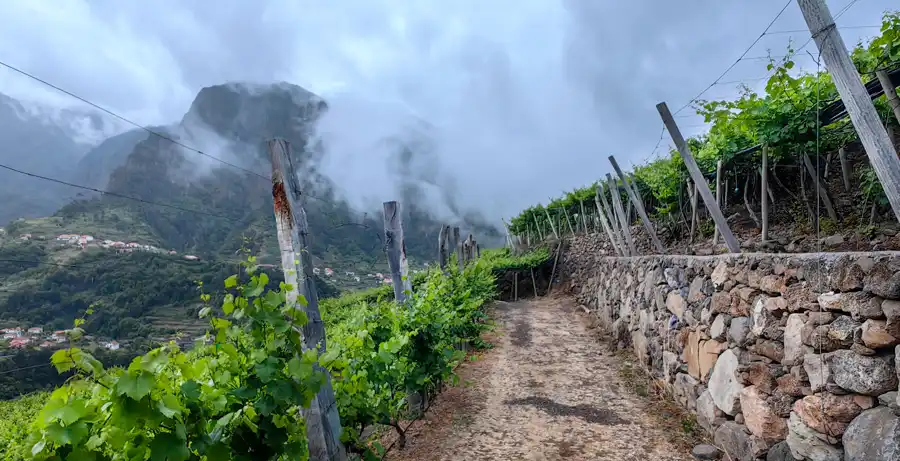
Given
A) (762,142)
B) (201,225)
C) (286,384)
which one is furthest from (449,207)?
(286,384)

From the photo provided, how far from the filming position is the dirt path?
371 cm

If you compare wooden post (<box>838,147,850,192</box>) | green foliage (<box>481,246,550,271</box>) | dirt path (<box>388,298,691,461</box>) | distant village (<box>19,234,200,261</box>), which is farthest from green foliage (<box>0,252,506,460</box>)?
distant village (<box>19,234,200,261</box>)

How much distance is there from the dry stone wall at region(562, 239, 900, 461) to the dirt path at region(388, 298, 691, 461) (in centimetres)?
59

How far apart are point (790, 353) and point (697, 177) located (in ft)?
6.92

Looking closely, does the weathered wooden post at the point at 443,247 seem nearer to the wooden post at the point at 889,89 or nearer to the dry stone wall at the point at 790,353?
the dry stone wall at the point at 790,353

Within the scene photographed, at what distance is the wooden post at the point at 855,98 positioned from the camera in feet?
7.44

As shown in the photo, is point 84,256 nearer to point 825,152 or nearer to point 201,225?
point 201,225

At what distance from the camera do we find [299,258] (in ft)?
8.95

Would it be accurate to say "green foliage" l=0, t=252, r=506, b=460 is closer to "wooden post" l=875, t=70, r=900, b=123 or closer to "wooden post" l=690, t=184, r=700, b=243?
"wooden post" l=875, t=70, r=900, b=123

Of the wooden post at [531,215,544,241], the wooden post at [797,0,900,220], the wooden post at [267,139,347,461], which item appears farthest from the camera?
the wooden post at [531,215,544,241]

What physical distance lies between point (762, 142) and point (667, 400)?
3039 mm

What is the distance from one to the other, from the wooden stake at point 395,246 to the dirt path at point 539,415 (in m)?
1.37

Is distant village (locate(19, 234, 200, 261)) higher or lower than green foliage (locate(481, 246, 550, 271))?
higher

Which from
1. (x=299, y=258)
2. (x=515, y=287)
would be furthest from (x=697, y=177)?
(x=515, y=287)
